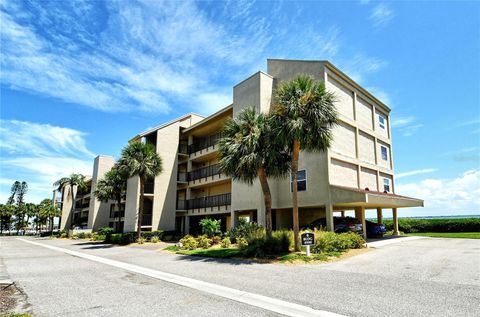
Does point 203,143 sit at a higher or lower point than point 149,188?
higher

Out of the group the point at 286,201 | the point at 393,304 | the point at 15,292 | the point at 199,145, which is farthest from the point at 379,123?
the point at 15,292

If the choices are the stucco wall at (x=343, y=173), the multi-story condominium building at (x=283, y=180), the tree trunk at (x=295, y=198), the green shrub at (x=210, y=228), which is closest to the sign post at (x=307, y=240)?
the tree trunk at (x=295, y=198)

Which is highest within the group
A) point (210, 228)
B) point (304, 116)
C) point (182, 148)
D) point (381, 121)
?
point (381, 121)

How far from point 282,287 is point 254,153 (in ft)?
28.8

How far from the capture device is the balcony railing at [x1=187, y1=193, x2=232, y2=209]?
27.8m

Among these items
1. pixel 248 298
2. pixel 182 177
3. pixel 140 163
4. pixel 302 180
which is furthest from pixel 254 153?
pixel 182 177

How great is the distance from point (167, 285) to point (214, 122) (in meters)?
23.1

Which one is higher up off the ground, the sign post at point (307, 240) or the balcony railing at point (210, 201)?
the balcony railing at point (210, 201)

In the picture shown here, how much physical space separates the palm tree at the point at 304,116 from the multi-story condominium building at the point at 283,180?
2.25 m

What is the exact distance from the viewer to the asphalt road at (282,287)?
688cm

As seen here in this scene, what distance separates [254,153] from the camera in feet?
54.7

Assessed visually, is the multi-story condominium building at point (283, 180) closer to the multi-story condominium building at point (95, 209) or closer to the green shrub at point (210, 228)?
the green shrub at point (210, 228)

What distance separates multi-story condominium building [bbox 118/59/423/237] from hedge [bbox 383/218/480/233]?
7.37 metres

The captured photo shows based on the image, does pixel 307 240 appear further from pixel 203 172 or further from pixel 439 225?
pixel 439 225
